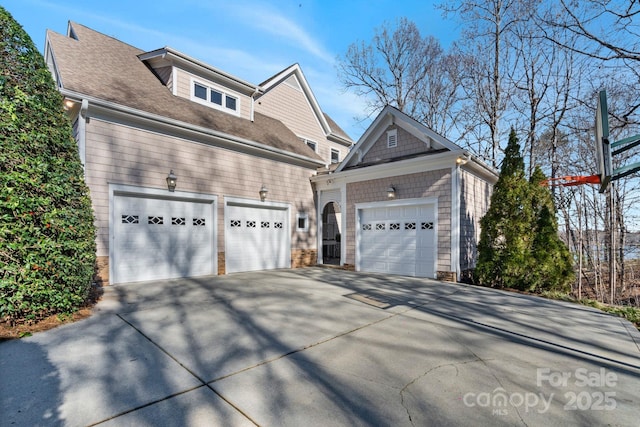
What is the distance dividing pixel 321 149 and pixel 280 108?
3.09 meters

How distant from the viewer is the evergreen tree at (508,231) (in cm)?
758

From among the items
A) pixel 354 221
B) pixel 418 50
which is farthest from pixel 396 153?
pixel 418 50

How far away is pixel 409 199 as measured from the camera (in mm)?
8891

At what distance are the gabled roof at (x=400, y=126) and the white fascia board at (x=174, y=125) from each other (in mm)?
1780

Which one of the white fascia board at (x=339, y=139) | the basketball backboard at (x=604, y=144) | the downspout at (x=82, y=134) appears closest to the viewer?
the basketball backboard at (x=604, y=144)

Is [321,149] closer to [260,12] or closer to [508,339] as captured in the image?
[260,12]

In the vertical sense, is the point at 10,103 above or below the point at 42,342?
above

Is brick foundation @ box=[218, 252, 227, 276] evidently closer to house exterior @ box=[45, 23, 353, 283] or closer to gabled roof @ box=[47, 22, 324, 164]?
house exterior @ box=[45, 23, 353, 283]

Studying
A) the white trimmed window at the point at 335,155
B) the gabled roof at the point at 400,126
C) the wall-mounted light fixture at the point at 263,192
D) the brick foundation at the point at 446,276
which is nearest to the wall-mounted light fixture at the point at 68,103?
the wall-mounted light fixture at the point at 263,192

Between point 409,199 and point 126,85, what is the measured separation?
8501 mm

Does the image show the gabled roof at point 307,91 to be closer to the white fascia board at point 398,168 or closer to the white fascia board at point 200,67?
the white fascia board at point 200,67

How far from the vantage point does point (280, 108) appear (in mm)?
13953

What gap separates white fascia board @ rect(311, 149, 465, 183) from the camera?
8125mm

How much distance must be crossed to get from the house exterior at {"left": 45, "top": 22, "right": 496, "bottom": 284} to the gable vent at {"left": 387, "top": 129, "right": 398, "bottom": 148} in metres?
0.06
